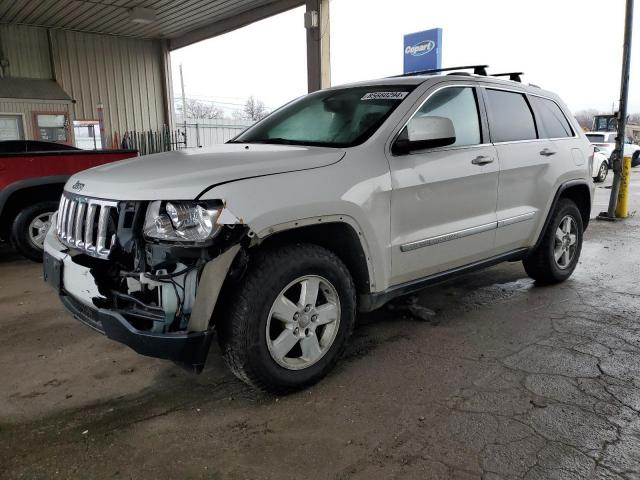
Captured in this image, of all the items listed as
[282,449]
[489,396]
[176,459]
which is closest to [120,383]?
[176,459]

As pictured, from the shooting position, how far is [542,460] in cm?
233

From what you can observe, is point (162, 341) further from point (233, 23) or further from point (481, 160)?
point (233, 23)

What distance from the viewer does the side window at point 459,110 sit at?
3.57 metres

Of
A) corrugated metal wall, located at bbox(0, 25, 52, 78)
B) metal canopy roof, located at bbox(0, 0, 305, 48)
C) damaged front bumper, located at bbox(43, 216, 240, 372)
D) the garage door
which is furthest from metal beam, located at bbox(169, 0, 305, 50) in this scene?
damaged front bumper, located at bbox(43, 216, 240, 372)

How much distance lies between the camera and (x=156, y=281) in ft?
8.09

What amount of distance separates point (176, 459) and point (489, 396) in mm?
1700

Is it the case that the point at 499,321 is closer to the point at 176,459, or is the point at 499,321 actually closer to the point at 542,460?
the point at 542,460

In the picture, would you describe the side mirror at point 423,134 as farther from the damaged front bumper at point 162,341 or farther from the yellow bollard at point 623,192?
the yellow bollard at point 623,192

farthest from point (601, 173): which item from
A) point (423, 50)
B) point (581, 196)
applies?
point (581, 196)

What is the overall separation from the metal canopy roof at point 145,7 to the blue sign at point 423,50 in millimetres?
2597

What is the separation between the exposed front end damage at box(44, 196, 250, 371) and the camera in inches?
95.3

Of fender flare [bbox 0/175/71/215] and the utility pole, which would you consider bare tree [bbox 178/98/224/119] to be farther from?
fender flare [bbox 0/175/71/215]

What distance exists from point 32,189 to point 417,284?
4.78 m

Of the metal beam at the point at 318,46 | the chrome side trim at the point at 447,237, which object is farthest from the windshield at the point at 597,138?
the chrome side trim at the point at 447,237
